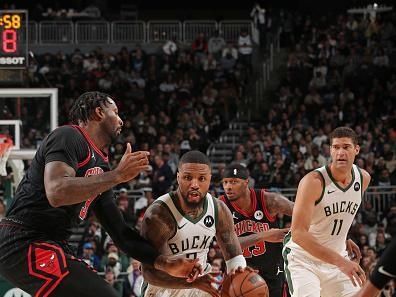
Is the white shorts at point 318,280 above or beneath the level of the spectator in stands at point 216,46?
beneath

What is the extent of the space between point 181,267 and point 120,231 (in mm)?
497

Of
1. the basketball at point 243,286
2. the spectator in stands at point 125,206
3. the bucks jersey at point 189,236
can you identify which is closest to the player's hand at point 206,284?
the basketball at point 243,286

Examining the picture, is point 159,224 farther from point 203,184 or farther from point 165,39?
point 165,39

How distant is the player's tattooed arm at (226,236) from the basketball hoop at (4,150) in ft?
20.1

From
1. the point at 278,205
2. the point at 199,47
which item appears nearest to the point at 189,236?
the point at 278,205

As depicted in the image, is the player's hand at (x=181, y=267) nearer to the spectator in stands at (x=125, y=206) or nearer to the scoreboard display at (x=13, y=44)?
the scoreboard display at (x=13, y=44)

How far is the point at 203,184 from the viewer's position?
270 inches

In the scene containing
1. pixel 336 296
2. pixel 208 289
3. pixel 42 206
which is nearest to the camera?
pixel 42 206

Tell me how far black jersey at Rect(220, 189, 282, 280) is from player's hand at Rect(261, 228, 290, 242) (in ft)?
1.82

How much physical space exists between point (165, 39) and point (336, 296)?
17.6 meters

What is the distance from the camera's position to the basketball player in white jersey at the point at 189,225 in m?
6.82

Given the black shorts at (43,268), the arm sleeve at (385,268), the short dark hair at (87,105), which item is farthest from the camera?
the short dark hair at (87,105)

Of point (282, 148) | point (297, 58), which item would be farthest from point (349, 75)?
point (282, 148)

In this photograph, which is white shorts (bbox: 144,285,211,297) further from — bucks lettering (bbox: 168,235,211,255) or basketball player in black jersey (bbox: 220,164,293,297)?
basketball player in black jersey (bbox: 220,164,293,297)
